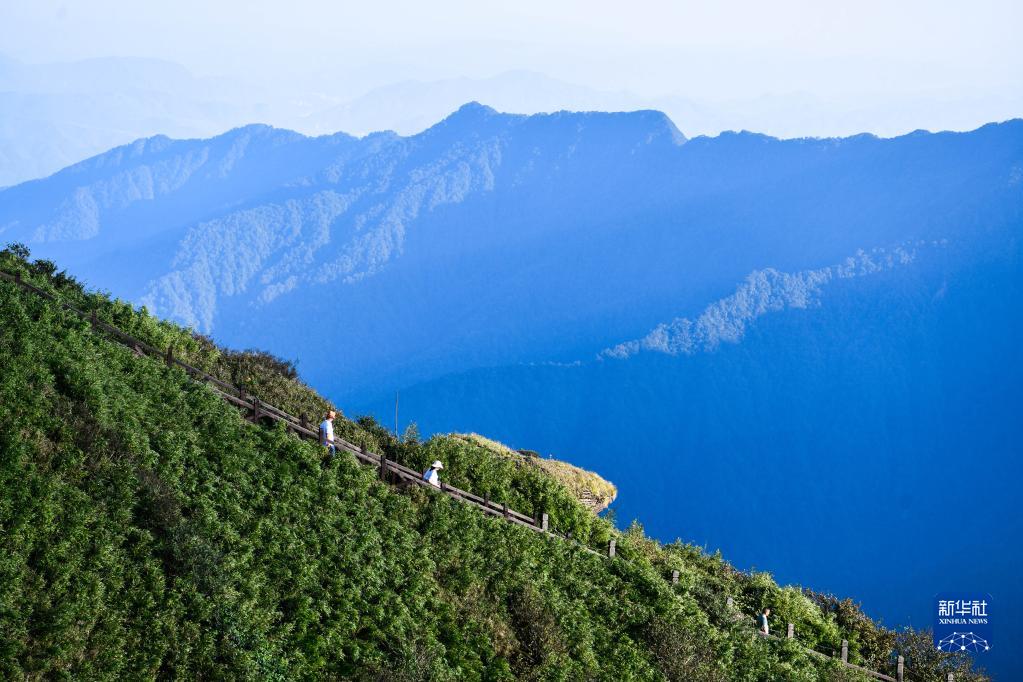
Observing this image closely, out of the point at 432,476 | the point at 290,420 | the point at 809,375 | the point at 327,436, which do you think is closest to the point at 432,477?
the point at 432,476

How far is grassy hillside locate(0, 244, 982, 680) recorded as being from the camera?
16.4 meters

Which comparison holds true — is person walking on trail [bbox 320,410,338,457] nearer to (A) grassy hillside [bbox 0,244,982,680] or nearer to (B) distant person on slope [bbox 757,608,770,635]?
(A) grassy hillside [bbox 0,244,982,680]

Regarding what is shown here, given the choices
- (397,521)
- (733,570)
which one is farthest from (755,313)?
(397,521)

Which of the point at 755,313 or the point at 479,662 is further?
the point at 755,313

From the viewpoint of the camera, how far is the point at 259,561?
62.9ft

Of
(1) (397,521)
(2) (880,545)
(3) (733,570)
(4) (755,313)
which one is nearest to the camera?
(1) (397,521)

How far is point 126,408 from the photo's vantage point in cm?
2162

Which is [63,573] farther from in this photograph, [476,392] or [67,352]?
[476,392]

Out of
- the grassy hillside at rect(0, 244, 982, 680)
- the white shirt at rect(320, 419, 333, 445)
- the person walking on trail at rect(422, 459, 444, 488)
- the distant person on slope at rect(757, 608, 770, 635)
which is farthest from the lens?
the distant person on slope at rect(757, 608, 770, 635)

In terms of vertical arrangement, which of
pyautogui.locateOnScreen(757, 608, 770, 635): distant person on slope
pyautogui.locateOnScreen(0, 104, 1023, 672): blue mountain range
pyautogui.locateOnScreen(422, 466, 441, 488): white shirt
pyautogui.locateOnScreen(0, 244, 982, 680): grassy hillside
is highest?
pyautogui.locateOnScreen(0, 104, 1023, 672): blue mountain range

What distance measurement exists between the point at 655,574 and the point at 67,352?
16.0 m

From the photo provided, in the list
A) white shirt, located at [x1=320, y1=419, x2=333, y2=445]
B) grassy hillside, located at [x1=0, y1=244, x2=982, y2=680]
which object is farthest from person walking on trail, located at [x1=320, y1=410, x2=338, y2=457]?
grassy hillside, located at [x1=0, y1=244, x2=982, y2=680]

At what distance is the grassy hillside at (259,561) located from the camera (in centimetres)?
1638

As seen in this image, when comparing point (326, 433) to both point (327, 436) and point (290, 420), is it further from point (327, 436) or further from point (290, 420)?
point (290, 420)
